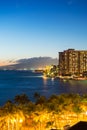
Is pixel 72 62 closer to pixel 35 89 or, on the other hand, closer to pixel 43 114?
pixel 35 89

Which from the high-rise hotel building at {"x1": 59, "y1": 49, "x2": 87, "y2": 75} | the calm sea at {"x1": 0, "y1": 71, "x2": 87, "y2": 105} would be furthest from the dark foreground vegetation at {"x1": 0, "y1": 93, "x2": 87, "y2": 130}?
the high-rise hotel building at {"x1": 59, "y1": 49, "x2": 87, "y2": 75}

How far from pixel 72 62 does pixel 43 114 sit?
477 ft

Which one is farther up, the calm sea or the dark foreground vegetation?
the dark foreground vegetation

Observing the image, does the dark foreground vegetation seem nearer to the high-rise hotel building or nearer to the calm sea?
the calm sea

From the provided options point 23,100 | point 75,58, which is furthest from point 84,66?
point 23,100

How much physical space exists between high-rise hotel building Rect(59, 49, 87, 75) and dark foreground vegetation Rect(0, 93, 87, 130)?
135 meters

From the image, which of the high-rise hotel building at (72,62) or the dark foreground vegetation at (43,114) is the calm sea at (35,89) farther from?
the high-rise hotel building at (72,62)

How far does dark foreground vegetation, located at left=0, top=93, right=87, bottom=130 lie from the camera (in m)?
21.5

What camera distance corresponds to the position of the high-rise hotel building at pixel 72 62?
162m

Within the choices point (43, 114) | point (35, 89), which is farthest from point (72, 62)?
point (43, 114)

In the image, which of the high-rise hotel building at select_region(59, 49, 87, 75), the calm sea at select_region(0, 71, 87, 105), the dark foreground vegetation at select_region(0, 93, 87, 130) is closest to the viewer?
the dark foreground vegetation at select_region(0, 93, 87, 130)

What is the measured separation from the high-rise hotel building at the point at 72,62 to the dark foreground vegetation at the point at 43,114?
135031mm

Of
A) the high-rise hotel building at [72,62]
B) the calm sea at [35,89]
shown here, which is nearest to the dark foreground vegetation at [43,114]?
the calm sea at [35,89]

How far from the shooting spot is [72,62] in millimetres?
167875
